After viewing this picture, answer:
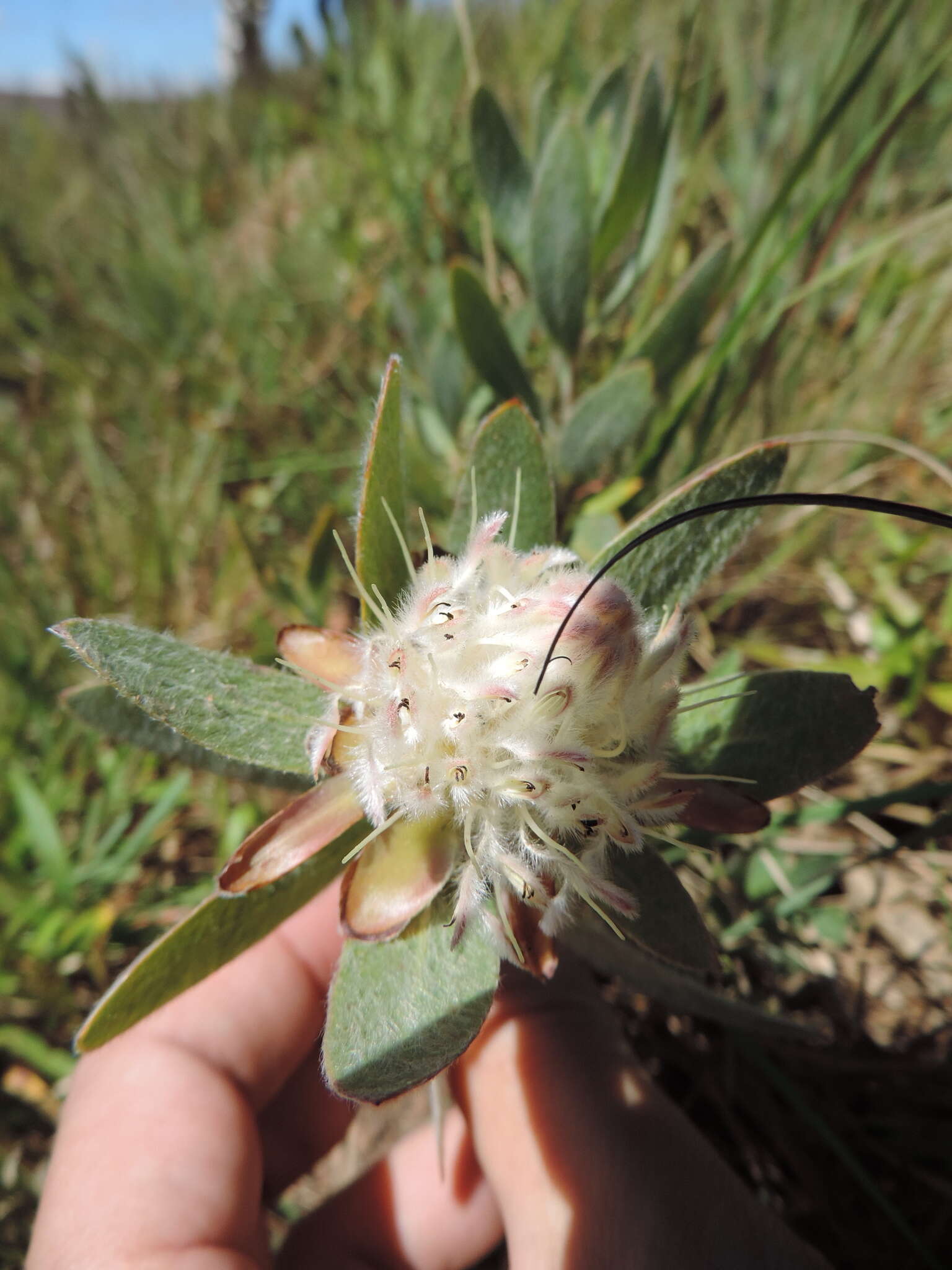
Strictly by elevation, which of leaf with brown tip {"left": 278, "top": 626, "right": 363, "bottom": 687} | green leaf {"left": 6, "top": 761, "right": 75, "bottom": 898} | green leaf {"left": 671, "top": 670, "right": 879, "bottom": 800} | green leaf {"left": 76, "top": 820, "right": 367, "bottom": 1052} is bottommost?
green leaf {"left": 6, "top": 761, "right": 75, "bottom": 898}

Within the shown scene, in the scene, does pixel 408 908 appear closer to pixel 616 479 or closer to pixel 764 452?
pixel 764 452

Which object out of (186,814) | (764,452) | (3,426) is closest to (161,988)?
(764,452)

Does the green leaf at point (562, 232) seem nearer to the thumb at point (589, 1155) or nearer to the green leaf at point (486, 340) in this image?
the green leaf at point (486, 340)

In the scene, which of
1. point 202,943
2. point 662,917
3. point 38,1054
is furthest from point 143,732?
point 38,1054

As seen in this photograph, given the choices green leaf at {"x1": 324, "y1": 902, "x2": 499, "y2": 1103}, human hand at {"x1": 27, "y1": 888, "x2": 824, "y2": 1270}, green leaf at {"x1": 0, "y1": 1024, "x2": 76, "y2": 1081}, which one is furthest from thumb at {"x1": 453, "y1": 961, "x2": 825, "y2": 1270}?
green leaf at {"x1": 0, "y1": 1024, "x2": 76, "y2": 1081}

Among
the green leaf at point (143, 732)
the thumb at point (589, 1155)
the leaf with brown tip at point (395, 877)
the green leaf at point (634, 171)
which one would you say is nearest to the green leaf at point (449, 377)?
the green leaf at point (634, 171)

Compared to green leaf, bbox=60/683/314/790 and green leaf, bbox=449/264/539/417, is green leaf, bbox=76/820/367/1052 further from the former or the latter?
green leaf, bbox=449/264/539/417
